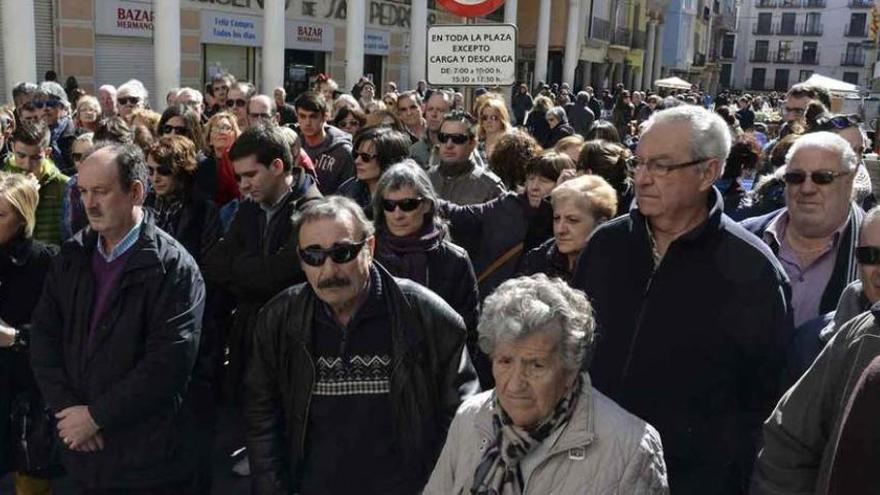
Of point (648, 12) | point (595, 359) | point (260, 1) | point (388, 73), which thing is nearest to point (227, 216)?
point (595, 359)

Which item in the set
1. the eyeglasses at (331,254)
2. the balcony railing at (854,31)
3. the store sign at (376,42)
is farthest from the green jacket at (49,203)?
the balcony railing at (854,31)

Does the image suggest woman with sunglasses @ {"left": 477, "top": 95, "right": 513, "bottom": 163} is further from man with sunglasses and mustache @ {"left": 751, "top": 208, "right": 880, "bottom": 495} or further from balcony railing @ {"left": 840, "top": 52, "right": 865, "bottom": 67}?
balcony railing @ {"left": 840, "top": 52, "right": 865, "bottom": 67}

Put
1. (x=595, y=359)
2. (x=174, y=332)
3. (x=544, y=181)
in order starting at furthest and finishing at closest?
(x=544, y=181)
(x=174, y=332)
(x=595, y=359)

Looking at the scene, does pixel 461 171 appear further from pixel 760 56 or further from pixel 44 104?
pixel 760 56

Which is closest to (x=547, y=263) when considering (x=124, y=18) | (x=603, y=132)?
(x=603, y=132)

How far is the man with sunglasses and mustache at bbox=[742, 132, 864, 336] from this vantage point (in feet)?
10.9

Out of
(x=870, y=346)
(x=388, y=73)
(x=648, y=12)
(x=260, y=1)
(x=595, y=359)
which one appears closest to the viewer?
(x=870, y=346)

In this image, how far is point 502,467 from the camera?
2.24 meters

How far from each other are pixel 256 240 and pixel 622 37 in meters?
45.8

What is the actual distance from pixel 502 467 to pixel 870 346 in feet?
3.09

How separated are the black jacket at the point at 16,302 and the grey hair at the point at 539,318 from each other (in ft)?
8.29

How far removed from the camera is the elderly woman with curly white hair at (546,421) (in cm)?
214

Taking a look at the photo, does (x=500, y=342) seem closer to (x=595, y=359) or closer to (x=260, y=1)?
(x=595, y=359)

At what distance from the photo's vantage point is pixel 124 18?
1809 cm
